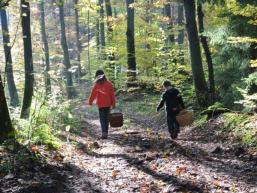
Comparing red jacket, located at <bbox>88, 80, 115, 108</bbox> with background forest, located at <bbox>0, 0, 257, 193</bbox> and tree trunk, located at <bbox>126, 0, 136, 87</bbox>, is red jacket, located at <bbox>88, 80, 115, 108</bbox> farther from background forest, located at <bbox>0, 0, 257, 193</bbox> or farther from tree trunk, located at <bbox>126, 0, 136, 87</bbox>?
tree trunk, located at <bbox>126, 0, 136, 87</bbox>

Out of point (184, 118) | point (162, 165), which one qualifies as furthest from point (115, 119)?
point (162, 165)

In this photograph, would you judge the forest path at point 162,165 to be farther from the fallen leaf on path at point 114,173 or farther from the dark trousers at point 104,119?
the dark trousers at point 104,119

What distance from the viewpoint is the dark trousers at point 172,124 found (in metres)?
11.8

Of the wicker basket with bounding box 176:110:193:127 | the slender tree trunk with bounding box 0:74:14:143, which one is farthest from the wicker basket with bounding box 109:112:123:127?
the slender tree trunk with bounding box 0:74:14:143

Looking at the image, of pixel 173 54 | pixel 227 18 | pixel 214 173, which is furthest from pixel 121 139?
pixel 173 54

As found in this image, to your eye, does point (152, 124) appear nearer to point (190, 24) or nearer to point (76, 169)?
point (190, 24)

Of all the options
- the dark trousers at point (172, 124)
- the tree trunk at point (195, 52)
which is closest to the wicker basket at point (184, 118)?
the dark trousers at point (172, 124)

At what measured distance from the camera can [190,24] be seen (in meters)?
14.5

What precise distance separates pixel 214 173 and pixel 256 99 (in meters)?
4.20

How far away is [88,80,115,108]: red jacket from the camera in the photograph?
12.3 metres

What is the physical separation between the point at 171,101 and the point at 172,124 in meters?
0.67

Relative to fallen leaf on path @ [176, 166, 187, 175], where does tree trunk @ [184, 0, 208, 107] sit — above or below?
above

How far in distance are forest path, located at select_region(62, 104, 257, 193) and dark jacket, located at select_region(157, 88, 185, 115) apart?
925 millimetres

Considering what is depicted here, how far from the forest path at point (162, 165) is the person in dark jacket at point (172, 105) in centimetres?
45
